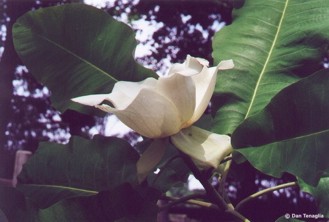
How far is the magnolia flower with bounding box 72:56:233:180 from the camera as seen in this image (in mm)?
438

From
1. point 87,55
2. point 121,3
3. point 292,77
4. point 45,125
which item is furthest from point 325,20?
point 45,125

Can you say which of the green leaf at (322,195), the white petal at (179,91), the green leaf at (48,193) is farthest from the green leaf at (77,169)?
the green leaf at (322,195)

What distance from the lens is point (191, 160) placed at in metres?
0.47

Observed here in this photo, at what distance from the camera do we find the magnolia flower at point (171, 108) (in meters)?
0.44

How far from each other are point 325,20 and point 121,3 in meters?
2.64

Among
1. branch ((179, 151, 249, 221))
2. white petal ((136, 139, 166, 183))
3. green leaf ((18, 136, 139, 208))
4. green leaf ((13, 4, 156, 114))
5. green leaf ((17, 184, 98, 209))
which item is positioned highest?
green leaf ((13, 4, 156, 114))

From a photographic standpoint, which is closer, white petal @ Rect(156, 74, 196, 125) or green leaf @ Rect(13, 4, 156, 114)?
white petal @ Rect(156, 74, 196, 125)

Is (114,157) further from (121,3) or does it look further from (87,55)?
(121,3)

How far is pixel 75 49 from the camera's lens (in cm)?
57

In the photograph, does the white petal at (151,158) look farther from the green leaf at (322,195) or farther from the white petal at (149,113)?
the green leaf at (322,195)

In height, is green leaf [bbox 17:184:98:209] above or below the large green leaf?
below

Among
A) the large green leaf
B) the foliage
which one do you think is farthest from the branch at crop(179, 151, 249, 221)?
the large green leaf

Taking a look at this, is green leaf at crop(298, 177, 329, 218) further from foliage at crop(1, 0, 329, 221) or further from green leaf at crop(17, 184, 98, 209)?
green leaf at crop(17, 184, 98, 209)

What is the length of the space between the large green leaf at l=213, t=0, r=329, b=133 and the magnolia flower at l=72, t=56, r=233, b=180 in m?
0.10
